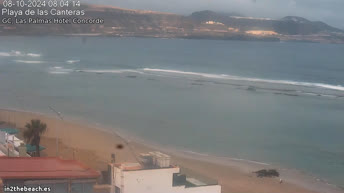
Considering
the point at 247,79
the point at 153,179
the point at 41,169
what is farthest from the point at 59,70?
the point at 41,169

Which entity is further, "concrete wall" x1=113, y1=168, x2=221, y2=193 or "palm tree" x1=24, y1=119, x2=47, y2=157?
"palm tree" x1=24, y1=119, x2=47, y2=157

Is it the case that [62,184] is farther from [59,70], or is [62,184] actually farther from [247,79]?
[247,79]

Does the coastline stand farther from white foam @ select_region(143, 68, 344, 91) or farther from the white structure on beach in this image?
white foam @ select_region(143, 68, 344, 91)

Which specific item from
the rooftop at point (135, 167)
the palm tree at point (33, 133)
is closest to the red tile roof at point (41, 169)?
the rooftop at point (135, 167)

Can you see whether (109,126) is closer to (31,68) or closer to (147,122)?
(147,122)

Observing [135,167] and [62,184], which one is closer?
[62,184]

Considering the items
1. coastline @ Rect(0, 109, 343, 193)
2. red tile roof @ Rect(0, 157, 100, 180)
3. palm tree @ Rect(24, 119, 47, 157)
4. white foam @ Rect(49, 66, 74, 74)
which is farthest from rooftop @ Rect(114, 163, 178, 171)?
white foam @ Rect(49, 66, 74, 74)

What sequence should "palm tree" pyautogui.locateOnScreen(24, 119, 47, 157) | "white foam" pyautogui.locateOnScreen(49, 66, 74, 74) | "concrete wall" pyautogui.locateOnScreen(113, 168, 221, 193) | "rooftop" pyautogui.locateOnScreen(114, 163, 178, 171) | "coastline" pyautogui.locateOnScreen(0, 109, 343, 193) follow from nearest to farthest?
"concrete wall" pyautogui.locateOnScreen(113, 168, 221, 193), "rooftop" pyautogui.locateOnScreen(114, 163, 178, 171), "palm tree" pyautogui.locateOnScreen(24, 119, 47, 157), "coastline" pyautogui.locateOnScreen(0, 109, 343, 193), "white foam" pyautogui.locateOnScreen(49, 66, 74, 74)

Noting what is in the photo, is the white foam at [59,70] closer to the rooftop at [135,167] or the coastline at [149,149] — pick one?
the coastline at [149,149]
